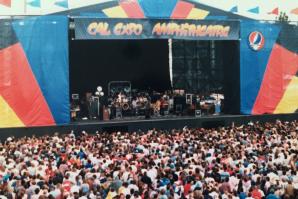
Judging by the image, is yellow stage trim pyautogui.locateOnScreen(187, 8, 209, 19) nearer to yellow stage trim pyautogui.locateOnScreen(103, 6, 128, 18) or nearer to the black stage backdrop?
yellow stage trim pyautogui.locateOnScreen(103, 6, 128, 18)

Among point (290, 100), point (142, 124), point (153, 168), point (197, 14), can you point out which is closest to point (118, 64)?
point (197, 14)

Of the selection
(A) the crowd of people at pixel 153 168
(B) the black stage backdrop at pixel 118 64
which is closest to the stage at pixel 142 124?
(A) the crowd of people at pixel 153 168

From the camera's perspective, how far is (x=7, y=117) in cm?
2462

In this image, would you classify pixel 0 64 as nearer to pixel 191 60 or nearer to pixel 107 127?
pixel 107 127

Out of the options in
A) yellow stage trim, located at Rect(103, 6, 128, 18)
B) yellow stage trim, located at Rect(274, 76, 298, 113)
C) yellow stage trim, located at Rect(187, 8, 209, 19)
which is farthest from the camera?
yellow stage trim, located at Rect(274, 76, 298, 113)

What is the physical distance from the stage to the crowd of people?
12.7ft

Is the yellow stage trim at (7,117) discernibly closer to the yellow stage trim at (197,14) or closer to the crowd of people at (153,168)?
the crowd of people at (153,168)

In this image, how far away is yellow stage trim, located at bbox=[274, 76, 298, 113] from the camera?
101 feet

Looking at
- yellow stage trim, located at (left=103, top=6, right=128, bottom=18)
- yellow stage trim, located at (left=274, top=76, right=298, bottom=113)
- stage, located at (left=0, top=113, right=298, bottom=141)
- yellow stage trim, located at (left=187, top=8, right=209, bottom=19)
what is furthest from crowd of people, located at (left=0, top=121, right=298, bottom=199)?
yellow stage trim, located at (left=274, top=76, right=298, bottom=113)

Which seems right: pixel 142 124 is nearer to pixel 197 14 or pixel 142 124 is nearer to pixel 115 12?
pixel 115 12

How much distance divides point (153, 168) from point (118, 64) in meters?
17.2

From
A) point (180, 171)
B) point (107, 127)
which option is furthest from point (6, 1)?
point (180, 171)

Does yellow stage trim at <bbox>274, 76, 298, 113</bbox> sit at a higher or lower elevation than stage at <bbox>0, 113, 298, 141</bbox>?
higher

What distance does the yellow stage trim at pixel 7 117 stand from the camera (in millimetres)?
24500
